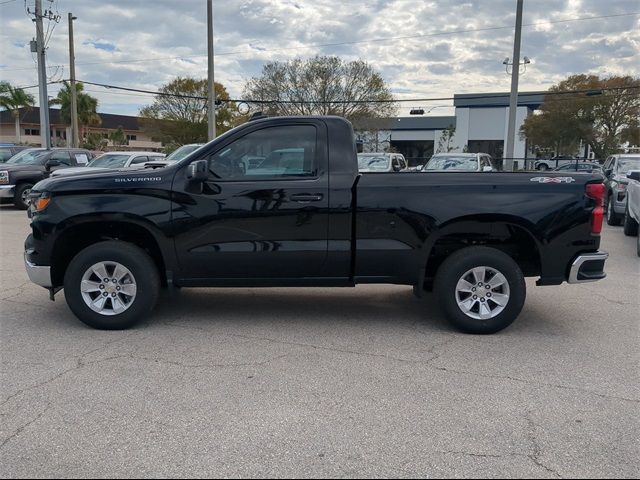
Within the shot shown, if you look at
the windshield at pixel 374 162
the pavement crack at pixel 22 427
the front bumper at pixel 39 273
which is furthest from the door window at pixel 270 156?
the windshield at pixel 374 162

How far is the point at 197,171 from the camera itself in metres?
5.09

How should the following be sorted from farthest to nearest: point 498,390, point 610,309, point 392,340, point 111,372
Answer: point 610,309
point 392,340
point 111,372
point 498,390

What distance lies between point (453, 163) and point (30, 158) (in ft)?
42.6

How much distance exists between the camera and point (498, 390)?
4.04m

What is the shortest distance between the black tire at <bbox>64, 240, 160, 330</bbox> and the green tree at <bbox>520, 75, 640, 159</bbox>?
44.4 m

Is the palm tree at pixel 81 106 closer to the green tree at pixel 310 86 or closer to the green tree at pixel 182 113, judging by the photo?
the green tree at pixel 182 113

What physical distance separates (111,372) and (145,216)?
1538 mm

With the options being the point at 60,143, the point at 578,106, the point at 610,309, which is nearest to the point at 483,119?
the point at 578,106

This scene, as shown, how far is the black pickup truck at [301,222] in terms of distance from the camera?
520cm

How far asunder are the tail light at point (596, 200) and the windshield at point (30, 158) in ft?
53.4

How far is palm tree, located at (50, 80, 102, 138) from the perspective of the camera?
175ft

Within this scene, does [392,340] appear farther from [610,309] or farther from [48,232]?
[48,232]

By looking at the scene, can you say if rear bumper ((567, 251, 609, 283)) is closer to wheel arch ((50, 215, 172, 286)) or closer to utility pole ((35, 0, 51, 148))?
wheel arch ((50, 215, 172, 286))

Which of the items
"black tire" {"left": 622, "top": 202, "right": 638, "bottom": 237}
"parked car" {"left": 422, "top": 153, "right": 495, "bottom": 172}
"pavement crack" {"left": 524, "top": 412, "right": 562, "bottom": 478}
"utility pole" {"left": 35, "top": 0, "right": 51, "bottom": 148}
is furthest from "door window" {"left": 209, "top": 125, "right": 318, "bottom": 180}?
"utility pole" {"left": 35, "top": 0, "right": 51, "bottom": 148}
